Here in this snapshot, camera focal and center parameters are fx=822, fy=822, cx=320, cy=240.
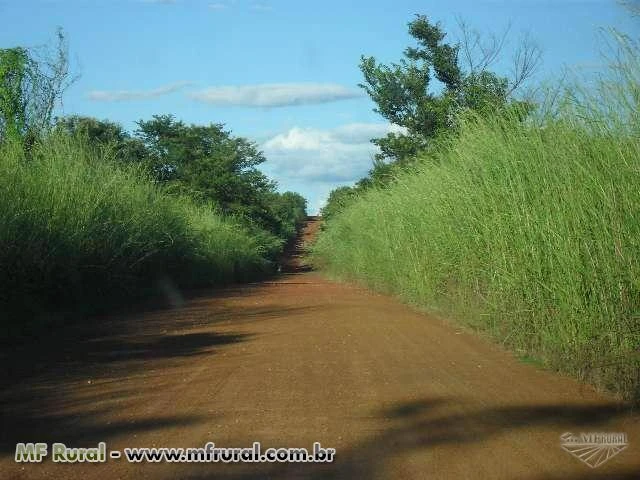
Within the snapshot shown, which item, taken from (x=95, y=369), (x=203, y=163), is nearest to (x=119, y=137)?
(x=203, y=163)

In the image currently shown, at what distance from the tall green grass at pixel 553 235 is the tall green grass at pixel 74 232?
7.01m

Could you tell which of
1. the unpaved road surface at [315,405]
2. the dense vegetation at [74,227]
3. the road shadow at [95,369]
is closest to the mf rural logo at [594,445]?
the unpaved road surface at [315,405]

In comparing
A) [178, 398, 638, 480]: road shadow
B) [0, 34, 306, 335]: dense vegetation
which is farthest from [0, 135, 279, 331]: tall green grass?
[178, 398, 638, 480]: road shadow

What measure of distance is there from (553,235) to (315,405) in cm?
344

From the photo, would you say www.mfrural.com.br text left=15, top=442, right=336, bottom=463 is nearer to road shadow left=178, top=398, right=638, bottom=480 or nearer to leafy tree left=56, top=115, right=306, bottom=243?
road shadow left=178, top=398, right=638, bottom=480

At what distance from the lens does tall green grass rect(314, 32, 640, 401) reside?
7.68 m

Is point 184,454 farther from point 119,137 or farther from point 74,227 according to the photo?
point 119,137

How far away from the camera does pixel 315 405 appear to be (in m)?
7.04

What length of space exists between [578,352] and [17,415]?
5.33 m

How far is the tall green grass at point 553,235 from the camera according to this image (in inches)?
303

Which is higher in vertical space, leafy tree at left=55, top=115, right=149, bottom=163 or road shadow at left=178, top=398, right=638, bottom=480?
leafy tree at left=55, top=115, right=149, bottom=163

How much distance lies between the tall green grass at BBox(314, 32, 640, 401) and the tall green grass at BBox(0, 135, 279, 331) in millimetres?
7008

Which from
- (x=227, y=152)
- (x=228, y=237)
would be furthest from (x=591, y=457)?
(x=227, y=152)

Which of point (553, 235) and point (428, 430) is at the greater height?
point (553, 235)
